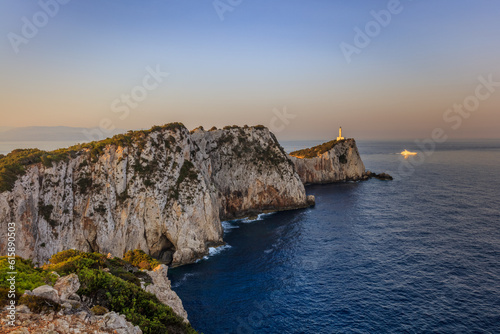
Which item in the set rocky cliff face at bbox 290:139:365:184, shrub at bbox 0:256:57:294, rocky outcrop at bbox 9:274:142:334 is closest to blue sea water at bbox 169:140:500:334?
rocky outcrop at bbox 9:274:142:334

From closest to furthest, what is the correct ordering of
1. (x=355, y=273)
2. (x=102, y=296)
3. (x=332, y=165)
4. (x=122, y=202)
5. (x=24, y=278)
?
(x=24, y=278)
(x=102, y=296)
(x=355, y=273)
(x=122, y=202)
(x=332, y=165)

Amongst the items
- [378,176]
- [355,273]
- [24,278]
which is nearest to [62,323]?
[24,278]

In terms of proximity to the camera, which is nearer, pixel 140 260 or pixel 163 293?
pixel 163 293

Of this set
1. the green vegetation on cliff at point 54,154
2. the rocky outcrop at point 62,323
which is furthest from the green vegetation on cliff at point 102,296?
the green vegetation on cliff at point 54,154

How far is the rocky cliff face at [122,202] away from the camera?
42822 mm

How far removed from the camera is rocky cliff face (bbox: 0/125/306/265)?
42822 mm

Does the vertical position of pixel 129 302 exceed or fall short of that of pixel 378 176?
it exceeds it

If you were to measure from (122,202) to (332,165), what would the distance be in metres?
105

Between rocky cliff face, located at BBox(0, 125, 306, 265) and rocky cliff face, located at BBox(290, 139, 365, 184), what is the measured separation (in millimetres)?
69471

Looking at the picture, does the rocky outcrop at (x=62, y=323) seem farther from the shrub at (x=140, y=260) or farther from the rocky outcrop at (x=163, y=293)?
the shrub at (x=140, y=260)

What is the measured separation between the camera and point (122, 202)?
52.7m

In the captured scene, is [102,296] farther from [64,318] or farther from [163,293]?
[163,293]

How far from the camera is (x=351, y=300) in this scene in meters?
38.9

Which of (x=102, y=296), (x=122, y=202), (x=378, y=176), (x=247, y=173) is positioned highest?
(x=247, y=173)
